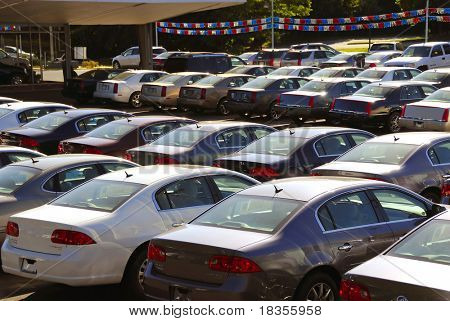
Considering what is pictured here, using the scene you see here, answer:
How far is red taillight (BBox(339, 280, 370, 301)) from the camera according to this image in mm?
6328

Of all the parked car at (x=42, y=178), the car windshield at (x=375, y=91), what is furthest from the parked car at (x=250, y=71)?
the parked car at (x=42, y=178)

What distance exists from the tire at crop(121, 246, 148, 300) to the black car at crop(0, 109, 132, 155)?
758 centimetres

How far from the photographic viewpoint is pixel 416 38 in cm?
6919

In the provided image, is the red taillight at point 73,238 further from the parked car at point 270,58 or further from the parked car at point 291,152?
the parked car at point 270,58

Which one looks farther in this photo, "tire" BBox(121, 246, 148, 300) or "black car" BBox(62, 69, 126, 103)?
"black car" BBox(62, 69, 126, 103)

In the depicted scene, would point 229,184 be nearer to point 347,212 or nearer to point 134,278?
point 134,278

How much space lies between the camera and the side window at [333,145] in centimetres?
1348

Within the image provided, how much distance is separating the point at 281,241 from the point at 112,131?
28.4 ft

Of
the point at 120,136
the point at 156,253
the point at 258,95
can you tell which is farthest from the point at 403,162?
the point at 258,95

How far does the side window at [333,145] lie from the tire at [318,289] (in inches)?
229

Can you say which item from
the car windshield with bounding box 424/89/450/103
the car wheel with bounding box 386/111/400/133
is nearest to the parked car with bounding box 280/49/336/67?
the car wheel with bounding box 386/111/400/133

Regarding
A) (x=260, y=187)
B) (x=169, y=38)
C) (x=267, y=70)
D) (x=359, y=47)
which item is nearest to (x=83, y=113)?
(x=260, y=187)

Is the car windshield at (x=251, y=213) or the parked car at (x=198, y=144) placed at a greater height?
the car windshield at (x=251, y=213)

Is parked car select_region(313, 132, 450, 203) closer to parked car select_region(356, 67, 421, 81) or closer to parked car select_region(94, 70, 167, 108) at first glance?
parked car select_region(356, 67, 421, 81)
